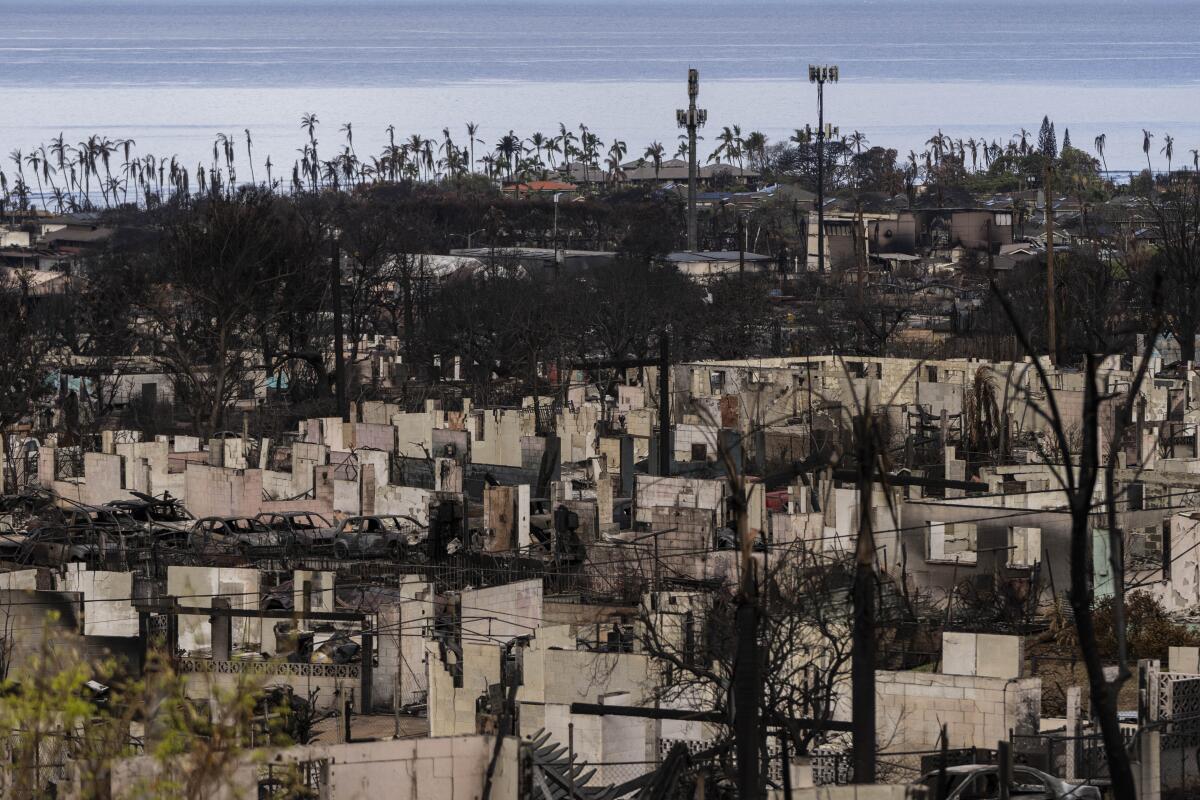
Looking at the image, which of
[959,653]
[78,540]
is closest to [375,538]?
[78,540]

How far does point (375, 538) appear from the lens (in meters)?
27.2

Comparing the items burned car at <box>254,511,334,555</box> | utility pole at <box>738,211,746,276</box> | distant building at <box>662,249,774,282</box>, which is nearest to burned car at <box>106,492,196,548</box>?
burned car at <box>254,511,334,555</box>

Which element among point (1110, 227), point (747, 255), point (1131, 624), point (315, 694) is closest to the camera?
point (315, 694)

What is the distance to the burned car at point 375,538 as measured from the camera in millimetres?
26969

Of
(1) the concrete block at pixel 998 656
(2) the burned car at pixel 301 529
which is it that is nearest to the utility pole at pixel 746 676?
(1) the concrete block at pixel 998 656

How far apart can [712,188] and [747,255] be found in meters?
49.9

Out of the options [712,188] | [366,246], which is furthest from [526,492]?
[712,188]

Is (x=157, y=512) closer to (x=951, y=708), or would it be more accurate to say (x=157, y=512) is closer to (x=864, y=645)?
(x=951, y=708)

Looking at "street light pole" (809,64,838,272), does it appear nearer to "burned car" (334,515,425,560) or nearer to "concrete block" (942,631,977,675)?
"burned car" (334,515,425,560)

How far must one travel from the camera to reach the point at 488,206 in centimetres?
10456

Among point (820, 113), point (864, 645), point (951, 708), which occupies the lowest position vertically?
point (951, 708)

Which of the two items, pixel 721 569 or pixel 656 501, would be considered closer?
pixel 721 569

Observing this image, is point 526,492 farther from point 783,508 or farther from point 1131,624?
point 1131,624

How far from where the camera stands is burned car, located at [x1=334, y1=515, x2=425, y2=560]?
27.0 meters
